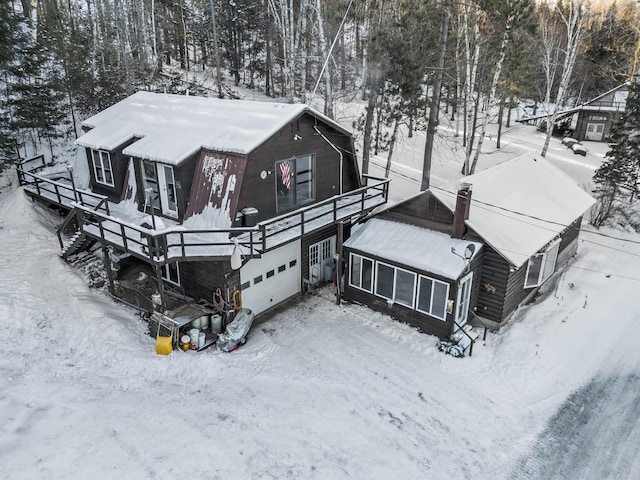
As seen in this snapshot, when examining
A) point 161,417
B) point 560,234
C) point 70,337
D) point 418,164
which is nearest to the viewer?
point 161,417

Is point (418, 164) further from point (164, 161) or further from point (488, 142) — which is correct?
point (164, 161)

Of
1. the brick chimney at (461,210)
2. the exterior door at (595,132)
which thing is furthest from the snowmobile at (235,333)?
the exterior door at (595,132)

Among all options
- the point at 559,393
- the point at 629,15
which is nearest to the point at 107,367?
the point at 559,393

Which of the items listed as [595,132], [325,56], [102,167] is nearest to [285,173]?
[102,167]

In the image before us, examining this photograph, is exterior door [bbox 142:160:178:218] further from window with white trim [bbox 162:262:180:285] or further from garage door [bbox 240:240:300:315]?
garage door [bbox 240:240:300:315]

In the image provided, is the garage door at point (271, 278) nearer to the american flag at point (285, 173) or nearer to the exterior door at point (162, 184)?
the american flag at point (285, 173)

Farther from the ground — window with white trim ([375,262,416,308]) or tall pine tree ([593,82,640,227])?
tall pine tree ([593,82,640,227])

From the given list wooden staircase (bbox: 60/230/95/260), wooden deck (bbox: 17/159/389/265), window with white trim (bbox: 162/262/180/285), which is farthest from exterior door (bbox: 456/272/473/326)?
wooden staircase (bbox: 60/230/95/260)
